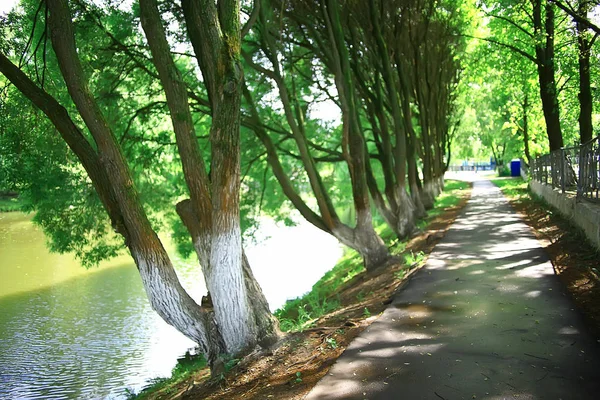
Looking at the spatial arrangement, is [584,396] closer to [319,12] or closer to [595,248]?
[595,248]

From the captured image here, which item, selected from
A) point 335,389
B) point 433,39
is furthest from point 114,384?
point 433,39

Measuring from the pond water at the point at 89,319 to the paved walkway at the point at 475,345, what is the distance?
23.6ft

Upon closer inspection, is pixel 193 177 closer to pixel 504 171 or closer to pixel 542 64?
pixel 542 64

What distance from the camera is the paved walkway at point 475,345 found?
14.9ft

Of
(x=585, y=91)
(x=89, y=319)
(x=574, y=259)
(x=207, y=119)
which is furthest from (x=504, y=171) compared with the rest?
(x=574, y=259)

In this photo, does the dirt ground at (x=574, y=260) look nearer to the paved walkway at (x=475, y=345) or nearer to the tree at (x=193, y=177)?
the paved walkway at (x=475, y=345)

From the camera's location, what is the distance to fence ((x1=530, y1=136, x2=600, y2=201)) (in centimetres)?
954

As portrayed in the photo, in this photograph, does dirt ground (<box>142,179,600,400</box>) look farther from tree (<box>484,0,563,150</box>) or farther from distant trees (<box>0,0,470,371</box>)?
tree (<box>484,0,563,150</box>)

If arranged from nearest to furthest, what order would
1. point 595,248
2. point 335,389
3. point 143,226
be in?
point 335,389
point 143,226
point 595,248

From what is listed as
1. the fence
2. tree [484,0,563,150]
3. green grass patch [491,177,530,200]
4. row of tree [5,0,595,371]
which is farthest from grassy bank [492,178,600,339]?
green grass patch [491,177,530,200]

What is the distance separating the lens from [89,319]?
17062 millimetres

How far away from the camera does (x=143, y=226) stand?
704 centimetres

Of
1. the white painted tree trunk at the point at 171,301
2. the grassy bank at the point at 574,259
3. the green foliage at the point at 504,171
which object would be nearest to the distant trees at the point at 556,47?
the grassy bank at the point at 574,259

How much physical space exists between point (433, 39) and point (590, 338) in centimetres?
1973
